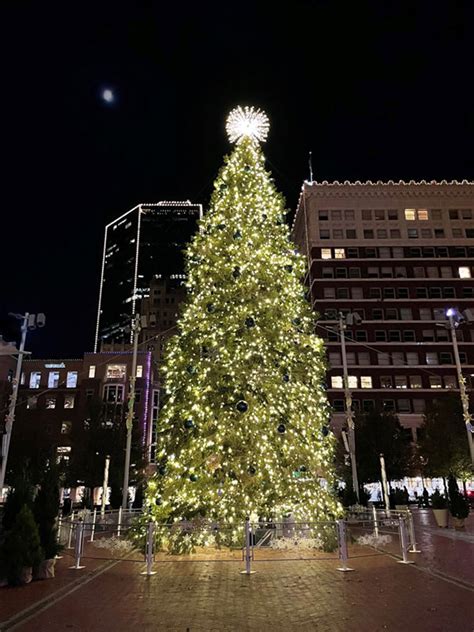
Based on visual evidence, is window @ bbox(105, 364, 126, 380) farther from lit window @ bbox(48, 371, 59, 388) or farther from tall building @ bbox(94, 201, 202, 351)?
tall building @ bbox(94, 201, 202, 351)

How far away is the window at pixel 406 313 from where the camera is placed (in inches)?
2800

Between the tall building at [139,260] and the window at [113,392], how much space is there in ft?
366

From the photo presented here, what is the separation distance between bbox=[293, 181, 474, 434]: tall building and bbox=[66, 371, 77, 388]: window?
36112mm

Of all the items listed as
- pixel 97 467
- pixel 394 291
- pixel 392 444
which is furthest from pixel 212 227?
pixel 394 291

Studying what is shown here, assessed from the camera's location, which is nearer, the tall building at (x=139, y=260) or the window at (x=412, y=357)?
the window at (x=412, y=357)

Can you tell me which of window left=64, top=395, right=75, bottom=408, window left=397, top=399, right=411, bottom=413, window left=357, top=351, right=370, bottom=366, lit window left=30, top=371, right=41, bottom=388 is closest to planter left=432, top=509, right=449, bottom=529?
window left=397, top=399, right=411, bottom=413

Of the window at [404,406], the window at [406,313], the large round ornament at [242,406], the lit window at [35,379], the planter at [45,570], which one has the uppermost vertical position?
the window at [406,313]

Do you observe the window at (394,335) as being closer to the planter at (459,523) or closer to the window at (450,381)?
the window at (450,381)

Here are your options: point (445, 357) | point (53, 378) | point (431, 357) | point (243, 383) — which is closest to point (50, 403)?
point (53, 378)

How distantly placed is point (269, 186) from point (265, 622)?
49.3 feet

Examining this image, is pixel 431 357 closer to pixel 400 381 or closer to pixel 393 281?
pixel 400 381

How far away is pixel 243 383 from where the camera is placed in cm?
1587

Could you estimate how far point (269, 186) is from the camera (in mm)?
19188

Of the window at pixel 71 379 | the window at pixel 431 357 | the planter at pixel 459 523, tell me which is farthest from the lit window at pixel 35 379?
the planter at pixel 459 523
